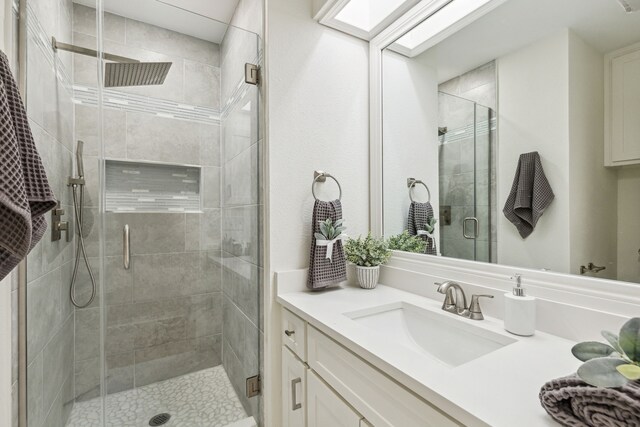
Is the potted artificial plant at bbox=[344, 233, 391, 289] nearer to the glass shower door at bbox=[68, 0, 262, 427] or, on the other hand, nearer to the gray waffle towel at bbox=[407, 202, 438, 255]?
the gray waffle towel at bbox=[407, 202, 438, 255]

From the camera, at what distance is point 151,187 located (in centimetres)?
155

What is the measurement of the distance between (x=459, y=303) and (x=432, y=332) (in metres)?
0.14

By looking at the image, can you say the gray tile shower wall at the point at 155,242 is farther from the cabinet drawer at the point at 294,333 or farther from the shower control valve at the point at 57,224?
the cabinet drawer at the point at 294,333

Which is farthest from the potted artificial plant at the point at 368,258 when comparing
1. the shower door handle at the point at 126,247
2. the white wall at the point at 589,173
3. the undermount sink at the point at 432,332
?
the shower door handle at the point at 126,247

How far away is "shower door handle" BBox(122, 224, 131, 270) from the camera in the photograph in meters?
1.46

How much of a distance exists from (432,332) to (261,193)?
904mm

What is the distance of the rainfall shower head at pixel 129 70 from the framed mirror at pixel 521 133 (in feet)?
3.99

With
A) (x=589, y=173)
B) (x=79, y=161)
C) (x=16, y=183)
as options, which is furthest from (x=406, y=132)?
(x=79, y=161)

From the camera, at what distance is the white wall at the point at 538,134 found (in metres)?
0.83

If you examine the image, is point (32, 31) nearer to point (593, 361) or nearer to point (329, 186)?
point (329, 186)

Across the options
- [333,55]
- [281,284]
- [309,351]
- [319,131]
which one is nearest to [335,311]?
[309,351]

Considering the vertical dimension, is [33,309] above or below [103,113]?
below

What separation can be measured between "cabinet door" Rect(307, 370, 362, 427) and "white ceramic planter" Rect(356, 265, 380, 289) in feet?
1.54

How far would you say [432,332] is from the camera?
0.98 meters
